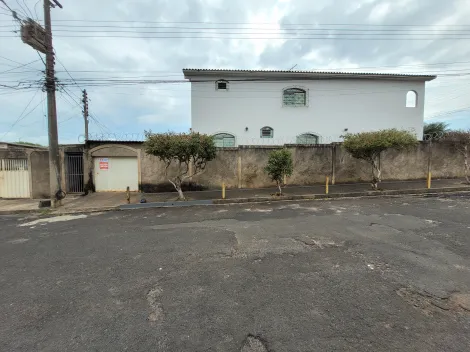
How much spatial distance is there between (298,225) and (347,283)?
300 centimetres

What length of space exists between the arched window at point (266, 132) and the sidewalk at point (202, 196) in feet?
21.4

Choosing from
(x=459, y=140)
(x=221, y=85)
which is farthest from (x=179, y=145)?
(x=459, y=140)

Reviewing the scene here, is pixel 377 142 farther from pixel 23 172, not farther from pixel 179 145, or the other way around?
pixel 23 172

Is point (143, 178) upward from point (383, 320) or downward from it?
upward

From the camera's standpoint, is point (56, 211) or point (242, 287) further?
point (56, 211)

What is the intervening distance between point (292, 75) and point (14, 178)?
18207 millimetres

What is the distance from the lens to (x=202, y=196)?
1130 cm

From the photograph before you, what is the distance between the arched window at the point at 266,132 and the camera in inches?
713

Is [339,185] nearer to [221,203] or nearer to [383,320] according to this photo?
[221,203]

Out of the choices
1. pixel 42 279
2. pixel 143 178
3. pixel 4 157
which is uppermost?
pixel 4 157

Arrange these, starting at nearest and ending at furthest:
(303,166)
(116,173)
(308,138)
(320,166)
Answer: (116,173)
(303,166)
(320,166)
(308,138)

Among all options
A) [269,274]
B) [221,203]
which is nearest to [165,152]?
[221,203]

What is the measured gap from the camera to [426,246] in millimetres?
4746

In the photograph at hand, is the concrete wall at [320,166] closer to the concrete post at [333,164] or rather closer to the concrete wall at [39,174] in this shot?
the concrete post at [333,164]
